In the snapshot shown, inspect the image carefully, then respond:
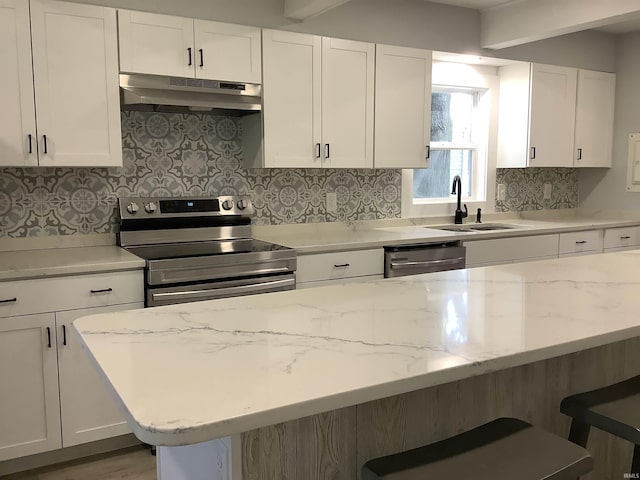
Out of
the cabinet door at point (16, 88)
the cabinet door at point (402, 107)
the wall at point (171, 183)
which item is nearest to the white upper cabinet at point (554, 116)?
the cabinet door at point (402, 107)

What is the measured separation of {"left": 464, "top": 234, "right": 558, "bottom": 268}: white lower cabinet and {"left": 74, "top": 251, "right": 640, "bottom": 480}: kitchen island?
1.81 m

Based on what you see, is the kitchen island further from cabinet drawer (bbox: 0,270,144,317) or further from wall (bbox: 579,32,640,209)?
wall (bbox: 579,32,640,209)

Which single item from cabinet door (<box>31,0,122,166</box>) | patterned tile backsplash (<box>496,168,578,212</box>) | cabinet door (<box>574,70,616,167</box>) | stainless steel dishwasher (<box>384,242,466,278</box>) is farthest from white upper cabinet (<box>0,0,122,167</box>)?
cabinet door (<box>574,70,616,167</box>)

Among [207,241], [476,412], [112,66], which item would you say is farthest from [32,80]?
[476,412]

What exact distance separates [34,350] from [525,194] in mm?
3936

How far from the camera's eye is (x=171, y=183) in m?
3.36

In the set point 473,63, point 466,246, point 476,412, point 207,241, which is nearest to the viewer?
point 476,412

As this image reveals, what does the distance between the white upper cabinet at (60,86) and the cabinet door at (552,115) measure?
308 centimetres

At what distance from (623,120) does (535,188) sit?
876mm

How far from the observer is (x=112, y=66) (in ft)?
9.25

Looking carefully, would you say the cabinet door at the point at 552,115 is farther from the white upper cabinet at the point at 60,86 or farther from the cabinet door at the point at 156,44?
the white upper cabinet at the point at 60,86

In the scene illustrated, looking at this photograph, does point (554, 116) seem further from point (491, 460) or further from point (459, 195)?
point (491, 460)

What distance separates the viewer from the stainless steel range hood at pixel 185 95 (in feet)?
9.46

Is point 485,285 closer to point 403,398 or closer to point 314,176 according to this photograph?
point 403,398
